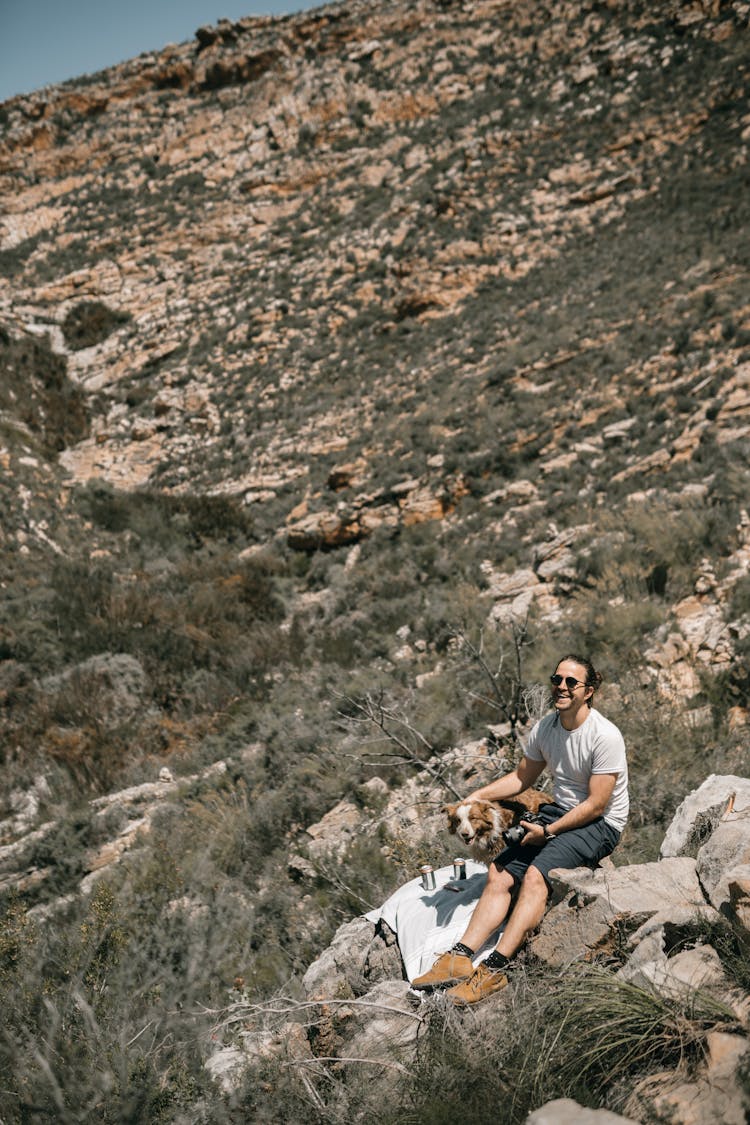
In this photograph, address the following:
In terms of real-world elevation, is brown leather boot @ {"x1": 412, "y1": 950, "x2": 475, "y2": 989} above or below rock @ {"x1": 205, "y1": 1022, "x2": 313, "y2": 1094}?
above

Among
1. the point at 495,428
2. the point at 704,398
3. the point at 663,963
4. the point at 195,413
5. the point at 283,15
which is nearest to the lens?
the point at 663,963

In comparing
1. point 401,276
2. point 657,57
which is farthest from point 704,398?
point 657,57

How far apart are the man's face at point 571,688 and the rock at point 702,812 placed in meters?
0.70

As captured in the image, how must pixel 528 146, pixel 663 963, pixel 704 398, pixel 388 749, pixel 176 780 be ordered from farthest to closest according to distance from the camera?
pixel 528 146 < pixel 704 398 < pixel 176 780 < pixel 388 749 < pixel 663 963

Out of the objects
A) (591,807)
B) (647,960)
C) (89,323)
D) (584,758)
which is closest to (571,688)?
(584,758)

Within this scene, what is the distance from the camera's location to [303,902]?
12.3 ft

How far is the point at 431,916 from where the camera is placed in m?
2.74

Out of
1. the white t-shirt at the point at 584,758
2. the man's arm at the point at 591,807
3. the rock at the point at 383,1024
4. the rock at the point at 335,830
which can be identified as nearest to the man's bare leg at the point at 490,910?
the man's arm at the point at 591,807

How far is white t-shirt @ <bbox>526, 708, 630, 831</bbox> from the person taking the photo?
8.81 ft

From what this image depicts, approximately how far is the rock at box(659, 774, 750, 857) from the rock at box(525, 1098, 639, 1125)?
136 cm

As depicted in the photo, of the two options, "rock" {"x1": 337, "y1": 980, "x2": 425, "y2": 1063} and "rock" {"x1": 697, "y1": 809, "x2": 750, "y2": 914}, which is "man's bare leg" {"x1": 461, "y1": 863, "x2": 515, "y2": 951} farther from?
"rock" {"x1": 697, "y1": 809, "x2": 750, "y2": 914}

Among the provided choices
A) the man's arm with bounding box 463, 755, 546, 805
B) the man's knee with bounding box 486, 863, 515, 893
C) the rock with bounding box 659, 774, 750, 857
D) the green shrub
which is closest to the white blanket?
the man's knee with bounding box 486, 863, 515, 893

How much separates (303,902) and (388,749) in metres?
1.47

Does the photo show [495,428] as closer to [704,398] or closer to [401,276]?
[704,398]
